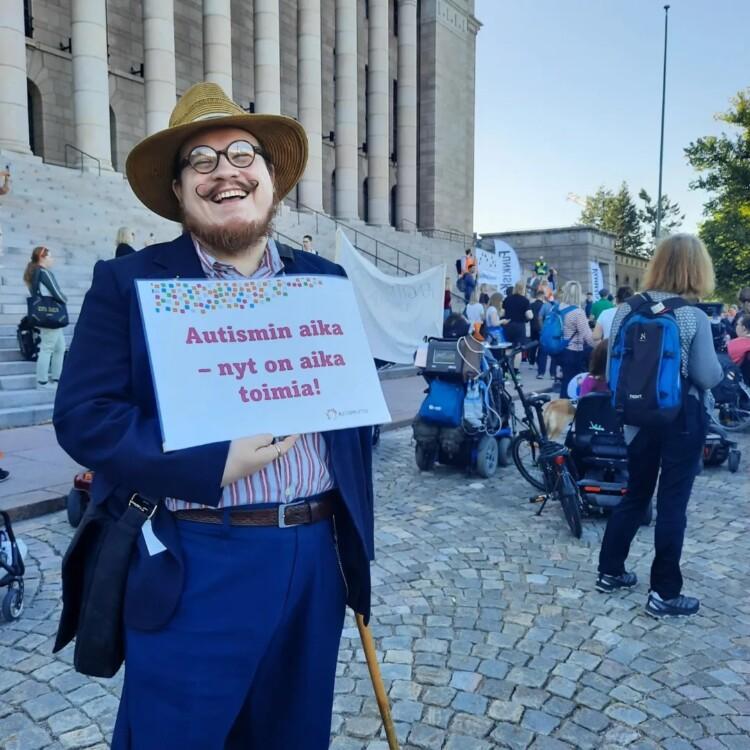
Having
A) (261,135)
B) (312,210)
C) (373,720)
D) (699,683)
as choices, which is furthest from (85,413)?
(312,210)

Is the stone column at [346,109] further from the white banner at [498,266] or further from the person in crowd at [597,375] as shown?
the person in crowd at [597,375]

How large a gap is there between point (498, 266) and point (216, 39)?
11.5m

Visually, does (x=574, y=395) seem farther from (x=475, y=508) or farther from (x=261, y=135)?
(x=261, y=135)

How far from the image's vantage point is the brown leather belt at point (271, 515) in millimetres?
1575

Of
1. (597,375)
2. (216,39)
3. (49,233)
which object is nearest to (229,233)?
(597,375)

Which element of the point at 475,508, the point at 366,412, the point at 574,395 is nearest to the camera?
the point at 366,412

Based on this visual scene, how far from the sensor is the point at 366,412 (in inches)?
65.1

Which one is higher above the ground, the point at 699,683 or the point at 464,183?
the point at 464,183

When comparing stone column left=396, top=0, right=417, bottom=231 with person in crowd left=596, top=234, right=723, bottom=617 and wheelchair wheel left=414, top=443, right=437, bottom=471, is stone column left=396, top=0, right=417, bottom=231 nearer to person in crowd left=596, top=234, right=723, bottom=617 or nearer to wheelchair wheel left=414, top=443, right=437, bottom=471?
wheelchair wheel left=414, top=443, right=437, bottom=471

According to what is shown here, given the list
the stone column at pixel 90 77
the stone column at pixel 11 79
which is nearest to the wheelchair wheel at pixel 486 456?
the stone column at pixel 11 79

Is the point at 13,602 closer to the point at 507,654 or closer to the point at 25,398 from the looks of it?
the point at 507,654

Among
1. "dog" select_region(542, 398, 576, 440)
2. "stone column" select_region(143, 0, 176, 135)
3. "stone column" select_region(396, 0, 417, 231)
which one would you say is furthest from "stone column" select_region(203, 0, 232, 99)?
"dog" select_region(542, 398, 576, 440)

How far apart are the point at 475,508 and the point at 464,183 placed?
104ft

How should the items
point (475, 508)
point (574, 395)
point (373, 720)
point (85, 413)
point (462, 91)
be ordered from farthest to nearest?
point (462, 91) < point (574, 395) < point (475, 508) < point (373, 720) < point (85, 413)
